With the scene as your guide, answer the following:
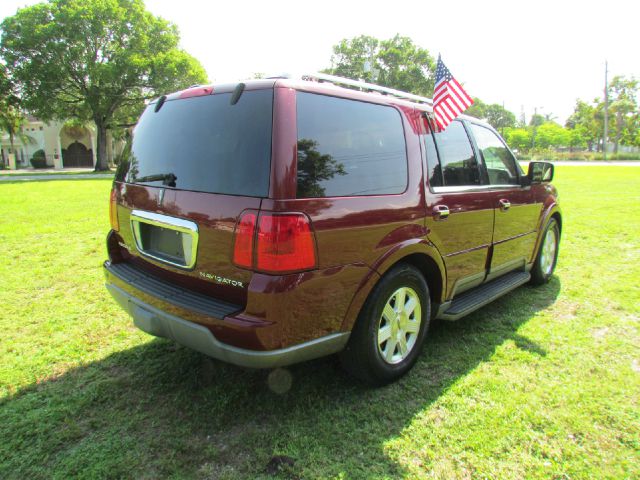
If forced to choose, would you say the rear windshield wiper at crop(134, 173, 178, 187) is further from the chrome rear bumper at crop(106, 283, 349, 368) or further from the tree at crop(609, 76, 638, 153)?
the tree at crop(609, 76, 638, 153)

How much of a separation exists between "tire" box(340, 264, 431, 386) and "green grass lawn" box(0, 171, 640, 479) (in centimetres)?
16

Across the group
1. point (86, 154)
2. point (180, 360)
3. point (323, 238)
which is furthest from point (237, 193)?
point (86, 154)

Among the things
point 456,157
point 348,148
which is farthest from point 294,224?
point 456,157

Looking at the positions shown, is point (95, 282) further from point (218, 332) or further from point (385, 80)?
point (385, 80)

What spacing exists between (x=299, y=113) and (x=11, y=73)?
38576 mm

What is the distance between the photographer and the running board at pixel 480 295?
3300 mm

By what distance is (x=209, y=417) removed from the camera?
101 inches

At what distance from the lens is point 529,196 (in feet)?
14.1

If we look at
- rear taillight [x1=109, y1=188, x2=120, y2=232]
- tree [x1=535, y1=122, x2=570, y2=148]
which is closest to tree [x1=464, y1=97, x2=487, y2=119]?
tree [x1=535, y1=122, x2=570, y2=148]

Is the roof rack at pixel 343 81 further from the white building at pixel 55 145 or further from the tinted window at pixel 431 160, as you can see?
the white building at pixel 55 145

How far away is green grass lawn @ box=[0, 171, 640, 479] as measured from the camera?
2.21 metres

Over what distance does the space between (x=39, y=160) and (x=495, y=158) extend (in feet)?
199

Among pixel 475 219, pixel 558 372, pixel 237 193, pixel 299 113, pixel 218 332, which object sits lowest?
pixel 558 372

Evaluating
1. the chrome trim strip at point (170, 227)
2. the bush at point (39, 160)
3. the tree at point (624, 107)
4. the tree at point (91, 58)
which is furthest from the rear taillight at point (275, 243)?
the tree at point (624, 107)
